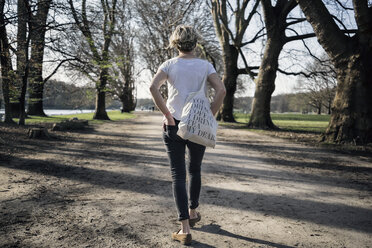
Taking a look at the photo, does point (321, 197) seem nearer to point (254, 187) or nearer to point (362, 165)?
point (254, 187)

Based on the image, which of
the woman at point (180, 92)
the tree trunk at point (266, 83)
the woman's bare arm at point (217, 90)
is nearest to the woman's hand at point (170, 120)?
the woman at point (180, 92)

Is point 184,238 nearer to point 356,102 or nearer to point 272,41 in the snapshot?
point 356,102

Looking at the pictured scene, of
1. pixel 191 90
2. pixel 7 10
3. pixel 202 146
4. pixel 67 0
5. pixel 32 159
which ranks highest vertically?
pixel 67 0

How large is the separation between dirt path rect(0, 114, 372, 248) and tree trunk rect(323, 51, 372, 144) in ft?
8.94

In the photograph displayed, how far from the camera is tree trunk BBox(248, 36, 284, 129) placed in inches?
569

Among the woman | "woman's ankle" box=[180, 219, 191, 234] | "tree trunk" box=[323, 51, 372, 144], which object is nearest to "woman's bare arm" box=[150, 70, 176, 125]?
the woman

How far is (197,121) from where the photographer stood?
2.40m

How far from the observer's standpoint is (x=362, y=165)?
19.8 ft

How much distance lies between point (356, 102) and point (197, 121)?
824cm

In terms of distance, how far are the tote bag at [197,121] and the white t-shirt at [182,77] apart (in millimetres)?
79

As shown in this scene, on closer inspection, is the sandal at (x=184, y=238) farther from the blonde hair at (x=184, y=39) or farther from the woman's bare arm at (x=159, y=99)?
the blonde hair at (x=184, y=39)

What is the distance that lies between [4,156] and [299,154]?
7.34 metres

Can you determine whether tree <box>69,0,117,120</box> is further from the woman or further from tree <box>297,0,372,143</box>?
the woman

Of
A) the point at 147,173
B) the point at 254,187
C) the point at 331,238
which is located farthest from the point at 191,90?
the point at 147,173
